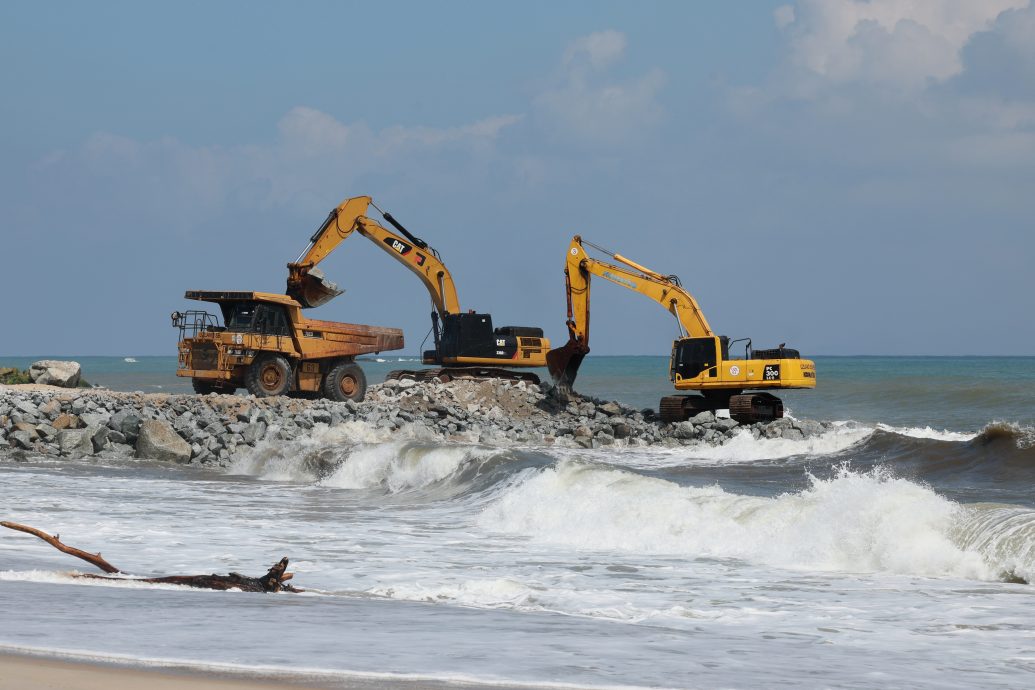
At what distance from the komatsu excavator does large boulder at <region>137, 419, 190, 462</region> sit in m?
12.2

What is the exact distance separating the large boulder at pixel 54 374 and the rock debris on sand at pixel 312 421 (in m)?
3.46

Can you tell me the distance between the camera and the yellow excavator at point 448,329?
3225cm

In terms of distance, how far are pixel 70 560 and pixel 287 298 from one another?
19799 mm

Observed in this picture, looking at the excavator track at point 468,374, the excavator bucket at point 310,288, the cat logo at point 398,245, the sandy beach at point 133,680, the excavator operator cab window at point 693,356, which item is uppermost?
the cat logo at point 398,245

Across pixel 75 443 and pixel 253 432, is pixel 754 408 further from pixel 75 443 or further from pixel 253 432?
pixel 75 443

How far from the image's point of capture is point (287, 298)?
2903 centimetres

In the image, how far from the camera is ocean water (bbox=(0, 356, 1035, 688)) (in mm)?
6172

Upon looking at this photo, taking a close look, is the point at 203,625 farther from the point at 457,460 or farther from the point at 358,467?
the point at 358,467

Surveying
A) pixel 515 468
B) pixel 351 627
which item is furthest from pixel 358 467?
pixel 351 627

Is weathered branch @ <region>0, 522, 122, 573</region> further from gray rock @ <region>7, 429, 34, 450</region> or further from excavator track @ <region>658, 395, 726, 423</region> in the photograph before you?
excavator track @ <region>658, 395, 726, 423</region>

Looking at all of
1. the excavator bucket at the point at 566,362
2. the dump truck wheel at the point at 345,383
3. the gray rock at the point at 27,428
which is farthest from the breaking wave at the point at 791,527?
the excavator bucket at the point at 566,362

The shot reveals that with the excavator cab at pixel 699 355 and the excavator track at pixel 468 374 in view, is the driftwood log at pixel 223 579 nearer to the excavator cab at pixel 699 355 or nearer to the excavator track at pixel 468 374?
the excavator cab at pixel 699 355

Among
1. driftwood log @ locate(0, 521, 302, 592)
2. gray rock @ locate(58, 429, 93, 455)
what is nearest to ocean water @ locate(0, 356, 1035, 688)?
driftwood log @ locate(0, 521, 302, 592)

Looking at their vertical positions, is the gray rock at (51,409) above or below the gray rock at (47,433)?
above
